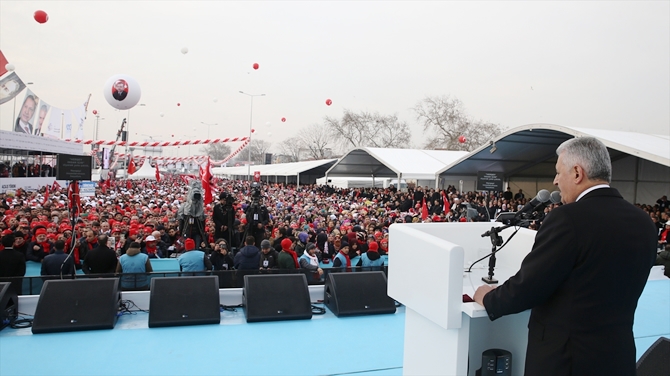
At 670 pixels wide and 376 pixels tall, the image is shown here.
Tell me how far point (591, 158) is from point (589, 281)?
512mm

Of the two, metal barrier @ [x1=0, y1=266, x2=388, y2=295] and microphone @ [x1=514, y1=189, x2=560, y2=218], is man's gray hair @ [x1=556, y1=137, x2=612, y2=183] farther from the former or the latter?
metal barrier @ [x1=0, y1=266, x2=388, y2=295]

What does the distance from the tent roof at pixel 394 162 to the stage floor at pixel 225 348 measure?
19208 millimetres

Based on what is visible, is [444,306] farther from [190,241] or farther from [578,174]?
[190,241]

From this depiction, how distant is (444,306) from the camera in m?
2.15

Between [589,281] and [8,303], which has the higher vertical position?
[589,281]

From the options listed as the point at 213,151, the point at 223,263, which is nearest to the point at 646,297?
the point at 223,263

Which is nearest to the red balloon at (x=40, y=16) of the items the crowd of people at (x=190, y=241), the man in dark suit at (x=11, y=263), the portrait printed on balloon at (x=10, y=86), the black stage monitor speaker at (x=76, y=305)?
the crowd of people at (x=190, y=241)

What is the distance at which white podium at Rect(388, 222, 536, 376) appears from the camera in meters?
2.15

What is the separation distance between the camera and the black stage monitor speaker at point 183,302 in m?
6.48

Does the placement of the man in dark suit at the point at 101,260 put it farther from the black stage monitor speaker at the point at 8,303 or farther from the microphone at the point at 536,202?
the microphone at the point at 536,202

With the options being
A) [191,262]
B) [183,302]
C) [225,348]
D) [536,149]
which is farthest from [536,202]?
[536,149]

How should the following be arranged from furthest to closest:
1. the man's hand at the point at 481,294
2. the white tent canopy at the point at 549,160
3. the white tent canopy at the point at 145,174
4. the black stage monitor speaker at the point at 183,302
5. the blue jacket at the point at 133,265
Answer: the white tent canopy at the point at 145,174
the white tent canopy at the point at 549,160
the blue jacket at the point at 133,265
the black stage monitor speaker at the point at 183,302
the man's hand at the point at 481,294

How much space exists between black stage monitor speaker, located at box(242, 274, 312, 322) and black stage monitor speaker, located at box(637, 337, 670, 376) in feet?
15.0

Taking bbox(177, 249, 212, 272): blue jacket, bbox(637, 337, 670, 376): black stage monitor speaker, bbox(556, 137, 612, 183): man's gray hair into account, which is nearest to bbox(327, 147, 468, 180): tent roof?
bbox(177, 249, 212, 272): blue jacket
